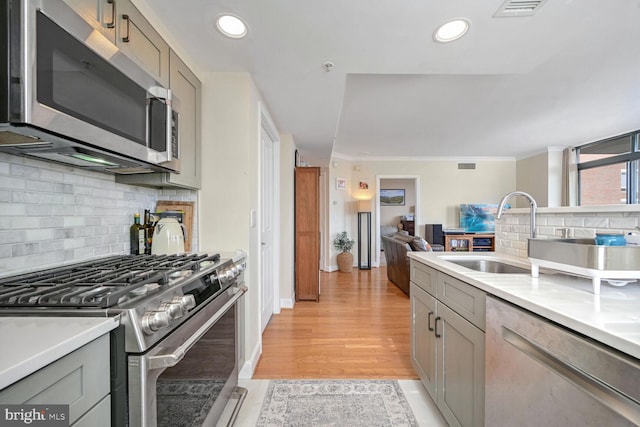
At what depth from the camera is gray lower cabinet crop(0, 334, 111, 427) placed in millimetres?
528

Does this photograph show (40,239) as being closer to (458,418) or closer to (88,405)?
(88,405)

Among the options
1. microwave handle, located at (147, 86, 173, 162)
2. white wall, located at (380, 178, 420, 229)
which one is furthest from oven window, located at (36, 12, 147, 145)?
white wall, located at (380, 178, 420, 229)

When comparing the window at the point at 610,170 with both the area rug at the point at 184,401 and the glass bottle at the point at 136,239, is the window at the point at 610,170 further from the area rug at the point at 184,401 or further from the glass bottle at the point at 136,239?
the glass bottle at the point at 136,239

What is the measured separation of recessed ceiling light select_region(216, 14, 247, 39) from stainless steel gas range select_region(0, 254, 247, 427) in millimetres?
1291

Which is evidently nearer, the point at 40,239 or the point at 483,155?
the point at 40,239

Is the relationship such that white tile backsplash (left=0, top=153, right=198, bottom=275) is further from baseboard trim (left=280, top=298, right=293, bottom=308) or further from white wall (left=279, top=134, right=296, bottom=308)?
baseboard trim (left=280, top=298, right=293, bottom=308)

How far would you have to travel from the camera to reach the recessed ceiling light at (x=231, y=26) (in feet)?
4.78

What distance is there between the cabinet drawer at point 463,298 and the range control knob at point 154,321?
120 cm

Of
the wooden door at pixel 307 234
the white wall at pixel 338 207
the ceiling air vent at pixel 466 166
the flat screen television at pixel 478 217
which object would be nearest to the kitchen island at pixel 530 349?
the wooden door at pixel 307 234

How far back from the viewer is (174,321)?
92cm

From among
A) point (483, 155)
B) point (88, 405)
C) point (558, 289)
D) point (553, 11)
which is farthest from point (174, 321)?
point (483, 155)

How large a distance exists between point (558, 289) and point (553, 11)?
139 centimetres

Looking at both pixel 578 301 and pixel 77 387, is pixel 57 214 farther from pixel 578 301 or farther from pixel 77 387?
pixel 578 301

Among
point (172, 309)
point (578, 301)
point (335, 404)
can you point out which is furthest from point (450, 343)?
point (172, 309)
